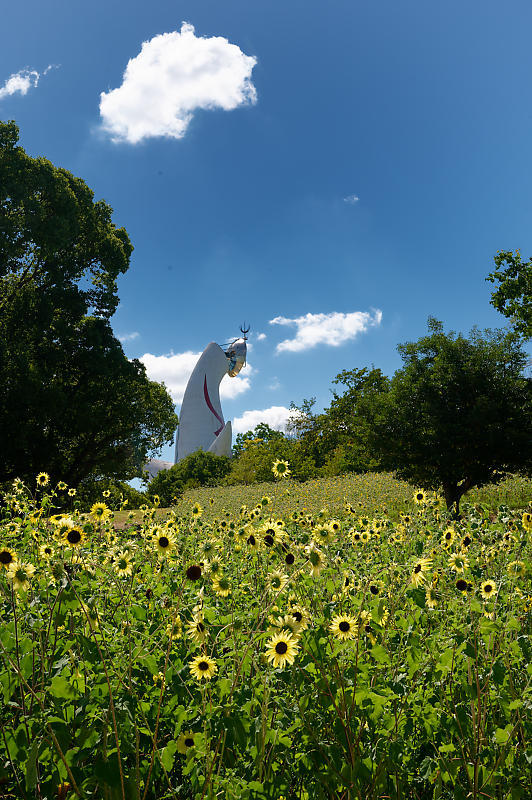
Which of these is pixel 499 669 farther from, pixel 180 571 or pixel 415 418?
pixel 415 418

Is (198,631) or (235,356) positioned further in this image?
(235,356)

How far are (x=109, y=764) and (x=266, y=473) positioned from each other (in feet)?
95.1

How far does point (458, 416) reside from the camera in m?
13.8

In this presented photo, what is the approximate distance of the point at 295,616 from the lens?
80.8 inches

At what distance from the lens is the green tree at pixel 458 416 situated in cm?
1328

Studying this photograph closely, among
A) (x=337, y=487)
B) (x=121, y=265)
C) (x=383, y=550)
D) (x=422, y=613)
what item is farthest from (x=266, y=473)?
(x=422, y=613)

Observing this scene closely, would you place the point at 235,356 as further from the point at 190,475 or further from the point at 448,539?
the point at 448,539

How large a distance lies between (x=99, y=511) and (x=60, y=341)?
50.9 ft

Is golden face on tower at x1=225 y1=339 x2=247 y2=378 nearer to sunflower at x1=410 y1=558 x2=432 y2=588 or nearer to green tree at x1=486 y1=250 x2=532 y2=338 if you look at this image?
green tree at x1=486 y1=250 x2=532 y2=338

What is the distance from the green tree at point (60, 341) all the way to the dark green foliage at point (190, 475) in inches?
465

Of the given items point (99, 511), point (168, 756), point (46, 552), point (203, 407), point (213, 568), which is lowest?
point (168, 756)

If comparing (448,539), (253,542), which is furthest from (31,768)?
(448,539)

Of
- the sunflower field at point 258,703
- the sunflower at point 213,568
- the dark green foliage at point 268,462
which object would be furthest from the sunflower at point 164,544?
the dark green foliage at point 268,462

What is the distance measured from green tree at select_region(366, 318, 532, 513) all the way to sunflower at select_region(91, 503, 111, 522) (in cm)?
1162
